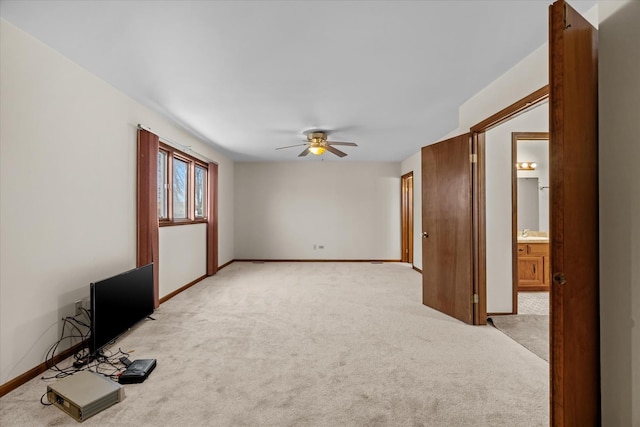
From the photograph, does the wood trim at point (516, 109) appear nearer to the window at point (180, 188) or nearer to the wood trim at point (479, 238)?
the wood trim at point (479, 238)

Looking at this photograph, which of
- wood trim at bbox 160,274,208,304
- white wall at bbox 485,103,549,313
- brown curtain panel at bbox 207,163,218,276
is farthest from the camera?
brown curtain panel at bbox 207,163,218,276

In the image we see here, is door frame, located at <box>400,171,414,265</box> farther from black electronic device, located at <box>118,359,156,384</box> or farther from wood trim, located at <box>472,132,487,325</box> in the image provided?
black electronic device, located at <box>118,359,156,384</box>

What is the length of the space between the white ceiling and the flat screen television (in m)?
1.86

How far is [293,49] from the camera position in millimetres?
2387

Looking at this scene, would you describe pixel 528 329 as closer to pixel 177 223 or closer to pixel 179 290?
pixel 179 290

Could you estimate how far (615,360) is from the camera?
161cm

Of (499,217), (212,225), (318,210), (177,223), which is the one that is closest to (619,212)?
(499,217)

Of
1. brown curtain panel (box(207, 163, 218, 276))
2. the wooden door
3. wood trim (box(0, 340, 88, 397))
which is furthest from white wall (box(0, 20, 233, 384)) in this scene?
the wooden door

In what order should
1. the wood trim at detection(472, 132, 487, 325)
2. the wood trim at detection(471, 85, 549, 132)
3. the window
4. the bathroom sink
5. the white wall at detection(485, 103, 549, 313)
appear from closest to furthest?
the wood trim at detection(471, 85, 549, 132) → the wood trim at detection(472, 132, 487, 325) → the white wall at detection(485, 103, 549, 313) → the window → the bathroom sink

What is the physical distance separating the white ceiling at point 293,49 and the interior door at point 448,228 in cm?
64

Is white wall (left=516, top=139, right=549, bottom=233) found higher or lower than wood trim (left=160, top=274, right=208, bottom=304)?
higher

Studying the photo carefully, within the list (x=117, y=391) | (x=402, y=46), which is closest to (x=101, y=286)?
(x=117, y=391)

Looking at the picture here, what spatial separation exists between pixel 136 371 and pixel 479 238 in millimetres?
3331

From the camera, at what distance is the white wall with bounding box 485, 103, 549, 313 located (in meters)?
3.69
